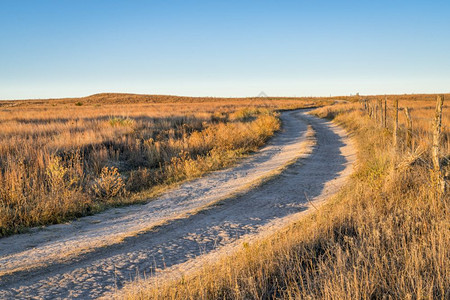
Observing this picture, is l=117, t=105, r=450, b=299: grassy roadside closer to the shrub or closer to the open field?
the open field

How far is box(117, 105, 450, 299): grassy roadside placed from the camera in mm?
3320

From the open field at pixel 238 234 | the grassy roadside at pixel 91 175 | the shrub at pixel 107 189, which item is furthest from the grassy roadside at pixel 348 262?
the shrub at pixel 107 189

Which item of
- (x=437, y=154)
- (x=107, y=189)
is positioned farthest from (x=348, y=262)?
(x=107, y=189)

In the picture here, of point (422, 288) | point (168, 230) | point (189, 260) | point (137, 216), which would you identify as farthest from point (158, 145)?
point (422, 288)

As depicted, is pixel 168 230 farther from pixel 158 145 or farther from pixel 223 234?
pixel 158 145

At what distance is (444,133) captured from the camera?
1296cm

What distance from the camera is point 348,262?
3.99 metres

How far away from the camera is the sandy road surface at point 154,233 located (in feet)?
14.1

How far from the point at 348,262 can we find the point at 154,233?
317 centimetres

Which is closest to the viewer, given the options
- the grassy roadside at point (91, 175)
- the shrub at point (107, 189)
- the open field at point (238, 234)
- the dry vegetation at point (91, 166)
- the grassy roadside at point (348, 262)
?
the grassy roadside at point (348, 262)

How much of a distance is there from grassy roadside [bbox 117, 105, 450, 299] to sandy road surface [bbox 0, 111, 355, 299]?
27.7 inches

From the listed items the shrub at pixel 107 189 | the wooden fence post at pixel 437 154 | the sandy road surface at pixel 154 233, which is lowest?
the sandy road surface at pixel 154 233

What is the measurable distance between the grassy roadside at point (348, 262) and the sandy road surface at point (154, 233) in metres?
0.70

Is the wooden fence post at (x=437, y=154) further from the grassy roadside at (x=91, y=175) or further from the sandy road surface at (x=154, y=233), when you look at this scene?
the grassy roadside at (x=91, y=175)
